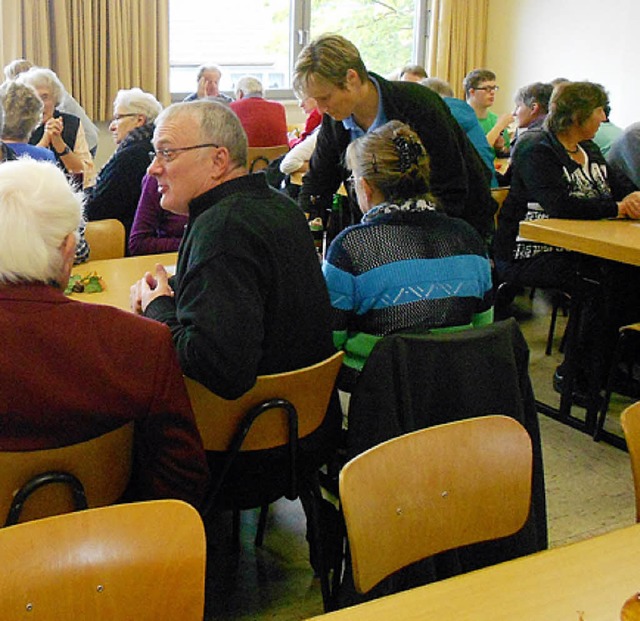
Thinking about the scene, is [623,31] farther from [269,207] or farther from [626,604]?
[626,604]

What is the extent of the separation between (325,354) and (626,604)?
111 cm

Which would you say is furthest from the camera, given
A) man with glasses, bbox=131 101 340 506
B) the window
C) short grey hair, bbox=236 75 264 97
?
the window

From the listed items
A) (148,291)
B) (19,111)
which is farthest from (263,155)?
→ (148,291)

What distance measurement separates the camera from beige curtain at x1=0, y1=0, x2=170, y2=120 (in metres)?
6.23

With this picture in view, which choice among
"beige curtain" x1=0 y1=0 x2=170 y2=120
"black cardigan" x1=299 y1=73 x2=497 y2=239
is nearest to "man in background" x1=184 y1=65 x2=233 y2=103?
"beige curtain" x1=0 y1=0 x2=170 y2=120

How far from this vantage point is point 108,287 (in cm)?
259

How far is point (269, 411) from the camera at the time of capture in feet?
6.37

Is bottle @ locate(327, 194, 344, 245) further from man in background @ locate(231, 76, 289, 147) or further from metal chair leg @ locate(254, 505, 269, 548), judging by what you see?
metal chair leg @ locate(254, 505, 269, 548)

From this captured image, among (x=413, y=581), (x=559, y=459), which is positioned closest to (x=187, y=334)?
(x=413, y=581)

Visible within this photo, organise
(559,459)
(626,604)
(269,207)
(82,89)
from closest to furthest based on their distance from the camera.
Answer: (626,604) < (269,207) < (559,459) < (82,89)

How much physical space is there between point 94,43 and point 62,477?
18.3 ft

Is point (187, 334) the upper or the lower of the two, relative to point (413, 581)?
upper

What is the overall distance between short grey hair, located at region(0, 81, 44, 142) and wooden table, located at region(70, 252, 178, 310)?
32.0 inches

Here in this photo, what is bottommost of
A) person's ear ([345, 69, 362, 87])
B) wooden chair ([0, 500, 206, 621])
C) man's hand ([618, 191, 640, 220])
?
wooden chair ([0, 500, 206, 621])
